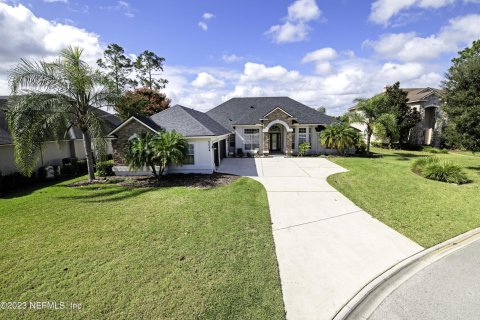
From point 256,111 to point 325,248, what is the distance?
72.0ft

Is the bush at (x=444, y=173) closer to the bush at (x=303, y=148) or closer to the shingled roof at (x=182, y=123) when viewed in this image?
the bush at (x=303, y=148)

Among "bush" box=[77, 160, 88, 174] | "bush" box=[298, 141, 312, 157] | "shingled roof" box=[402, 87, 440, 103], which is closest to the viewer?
"bush" box=[77, 160, 88, 174]

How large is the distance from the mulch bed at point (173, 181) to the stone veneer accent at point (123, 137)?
1435 mm

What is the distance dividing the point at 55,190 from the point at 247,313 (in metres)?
13.4

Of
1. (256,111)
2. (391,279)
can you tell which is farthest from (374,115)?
(391,279)

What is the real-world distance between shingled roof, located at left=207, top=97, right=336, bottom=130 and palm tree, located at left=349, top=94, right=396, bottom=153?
9.04 feet

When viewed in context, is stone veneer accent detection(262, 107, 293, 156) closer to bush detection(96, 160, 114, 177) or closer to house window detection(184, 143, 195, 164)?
house window detection(184, 143, 195, 164)

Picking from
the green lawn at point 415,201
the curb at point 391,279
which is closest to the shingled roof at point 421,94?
the green lawn at point 415,201

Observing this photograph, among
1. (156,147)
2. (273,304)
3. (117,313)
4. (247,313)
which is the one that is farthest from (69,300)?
(156,147)

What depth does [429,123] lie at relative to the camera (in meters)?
32.0

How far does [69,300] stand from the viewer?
4582 millimetres

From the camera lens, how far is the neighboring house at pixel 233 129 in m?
16.3

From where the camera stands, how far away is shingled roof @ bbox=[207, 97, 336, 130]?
25.6 meters

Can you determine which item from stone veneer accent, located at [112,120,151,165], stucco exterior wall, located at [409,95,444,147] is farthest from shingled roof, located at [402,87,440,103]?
stone veneer accent, located at [112,120,151,165]
